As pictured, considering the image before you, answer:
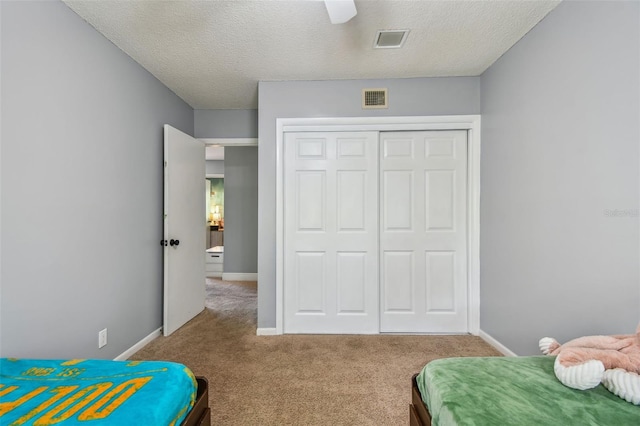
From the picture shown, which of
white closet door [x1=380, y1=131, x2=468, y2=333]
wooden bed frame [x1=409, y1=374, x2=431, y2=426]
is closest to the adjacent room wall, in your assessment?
white closet door [x1=380, y1=131, x2=468, y2=333]

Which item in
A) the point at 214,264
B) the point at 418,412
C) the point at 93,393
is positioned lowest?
the point at 214,264

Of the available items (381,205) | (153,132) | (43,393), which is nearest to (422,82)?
(381,205)

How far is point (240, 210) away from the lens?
17.5 ft

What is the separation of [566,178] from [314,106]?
213 centimetres

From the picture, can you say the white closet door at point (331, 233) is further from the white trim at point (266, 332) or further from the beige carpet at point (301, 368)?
the beige carpet at point (301, 368)

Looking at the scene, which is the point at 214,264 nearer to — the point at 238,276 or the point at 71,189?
the point at 238,276

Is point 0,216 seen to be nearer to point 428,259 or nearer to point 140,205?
point 140,205

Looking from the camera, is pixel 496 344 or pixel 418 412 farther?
pixel 496 344

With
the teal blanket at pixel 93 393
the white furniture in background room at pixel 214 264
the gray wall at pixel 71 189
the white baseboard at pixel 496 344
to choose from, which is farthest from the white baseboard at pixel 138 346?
the white baseboard at pixel 496 344

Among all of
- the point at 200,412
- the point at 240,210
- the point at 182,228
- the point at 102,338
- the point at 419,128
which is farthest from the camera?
the point at 240,210

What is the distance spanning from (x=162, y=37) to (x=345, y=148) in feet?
5.81

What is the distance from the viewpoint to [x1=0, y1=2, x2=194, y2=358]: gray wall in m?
1.52

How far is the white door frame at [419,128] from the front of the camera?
2.83 meters

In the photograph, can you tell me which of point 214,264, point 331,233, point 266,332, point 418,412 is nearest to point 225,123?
point 331,233
